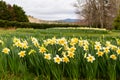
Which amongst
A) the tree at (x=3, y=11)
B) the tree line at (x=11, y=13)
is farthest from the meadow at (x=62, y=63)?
the tree at (x=3, y=11)

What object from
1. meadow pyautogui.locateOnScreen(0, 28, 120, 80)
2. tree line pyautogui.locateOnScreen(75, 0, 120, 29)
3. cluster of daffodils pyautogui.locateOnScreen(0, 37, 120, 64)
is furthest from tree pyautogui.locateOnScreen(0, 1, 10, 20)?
meadow pyautogui.locateOnScreen(0, 28, 120, 80)

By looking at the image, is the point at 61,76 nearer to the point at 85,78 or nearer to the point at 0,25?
the point at 85,78

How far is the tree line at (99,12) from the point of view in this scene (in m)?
55.0

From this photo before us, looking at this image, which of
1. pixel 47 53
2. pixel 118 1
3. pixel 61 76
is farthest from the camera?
pixel 118 1

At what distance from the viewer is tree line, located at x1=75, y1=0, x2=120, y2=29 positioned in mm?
54969

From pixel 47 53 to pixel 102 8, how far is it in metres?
51.3

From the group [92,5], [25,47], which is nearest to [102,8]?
[92,5]

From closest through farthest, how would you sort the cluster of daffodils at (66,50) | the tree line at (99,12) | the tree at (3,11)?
the cluster of daffodils at (66,50) → the tree at (3,11) → the tree line at (99,12)

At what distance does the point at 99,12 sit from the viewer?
5512 cm

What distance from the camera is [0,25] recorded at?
3775cm

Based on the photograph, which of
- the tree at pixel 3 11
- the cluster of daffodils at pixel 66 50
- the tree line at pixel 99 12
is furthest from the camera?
the tree line at pixel 99 12

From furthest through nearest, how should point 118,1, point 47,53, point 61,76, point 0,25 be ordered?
point 118,1 < point 0,25 < point 47,53 < point 61,76

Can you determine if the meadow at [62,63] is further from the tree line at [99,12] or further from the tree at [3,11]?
the tree line at [99,12]

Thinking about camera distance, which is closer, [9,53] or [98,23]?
[9,53]
